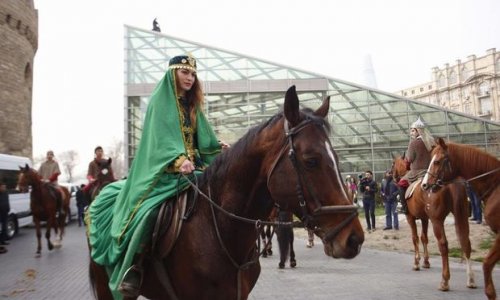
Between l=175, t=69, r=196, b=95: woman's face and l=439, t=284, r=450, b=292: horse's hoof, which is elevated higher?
l=175, t=69, r=196, b=95: woman's face

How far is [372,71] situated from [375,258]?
3820 cm

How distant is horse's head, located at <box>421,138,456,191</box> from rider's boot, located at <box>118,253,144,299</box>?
5.35 meters

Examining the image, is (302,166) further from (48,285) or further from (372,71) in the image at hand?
(372,71)

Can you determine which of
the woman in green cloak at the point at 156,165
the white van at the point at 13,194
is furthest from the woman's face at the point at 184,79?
the white van at the point at 13,194

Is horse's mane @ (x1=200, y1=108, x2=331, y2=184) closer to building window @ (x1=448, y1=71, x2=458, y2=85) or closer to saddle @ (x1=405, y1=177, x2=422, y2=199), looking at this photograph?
Answer: saddle @ (x1=405, y1=177, x2=422, y2=199)

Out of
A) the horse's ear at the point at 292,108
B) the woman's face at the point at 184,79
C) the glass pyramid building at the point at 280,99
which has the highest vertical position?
the glass pyramid building at the point at 280,99

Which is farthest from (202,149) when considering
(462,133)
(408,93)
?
(408,93)

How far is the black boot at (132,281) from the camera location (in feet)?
9.44

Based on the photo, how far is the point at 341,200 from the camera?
2.35 meters

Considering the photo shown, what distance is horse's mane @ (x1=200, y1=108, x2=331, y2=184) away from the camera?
260 cm

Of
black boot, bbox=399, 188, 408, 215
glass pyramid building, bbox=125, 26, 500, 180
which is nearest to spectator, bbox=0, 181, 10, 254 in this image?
glass pyramid building, bbox=125, 26, 500, 180

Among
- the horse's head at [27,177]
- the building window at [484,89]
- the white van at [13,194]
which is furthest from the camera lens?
the building window at [484,89]

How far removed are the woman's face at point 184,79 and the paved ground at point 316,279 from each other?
4.43 m

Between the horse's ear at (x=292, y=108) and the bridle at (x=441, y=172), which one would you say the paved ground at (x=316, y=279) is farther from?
the horse's ear at (x=292, y=108)
